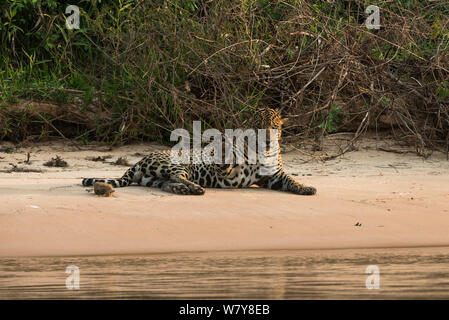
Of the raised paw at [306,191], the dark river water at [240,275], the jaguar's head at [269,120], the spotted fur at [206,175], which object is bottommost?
the dark river water at [240,275]

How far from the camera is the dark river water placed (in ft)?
16.2

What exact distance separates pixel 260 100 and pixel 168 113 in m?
1.06

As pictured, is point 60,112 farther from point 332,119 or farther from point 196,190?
point 196,190

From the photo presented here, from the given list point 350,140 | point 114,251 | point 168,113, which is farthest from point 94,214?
point 350,140

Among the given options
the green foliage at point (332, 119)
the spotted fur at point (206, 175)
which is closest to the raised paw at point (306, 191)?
the spotted fur at point (206, 175)

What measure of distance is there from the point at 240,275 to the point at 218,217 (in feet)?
5.12

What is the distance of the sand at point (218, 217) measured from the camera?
635 centimetres

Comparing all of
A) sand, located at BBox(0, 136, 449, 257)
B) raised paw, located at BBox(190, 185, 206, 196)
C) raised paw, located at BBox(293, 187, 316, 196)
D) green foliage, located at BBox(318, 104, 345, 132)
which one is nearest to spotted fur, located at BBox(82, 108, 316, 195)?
raised paw, located at BBox(293, 187, 316, 196)

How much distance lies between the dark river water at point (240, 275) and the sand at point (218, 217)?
24 cm

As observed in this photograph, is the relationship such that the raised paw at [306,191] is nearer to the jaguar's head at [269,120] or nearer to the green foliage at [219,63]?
the jaguar's head at [269,120]

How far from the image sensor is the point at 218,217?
6957mm

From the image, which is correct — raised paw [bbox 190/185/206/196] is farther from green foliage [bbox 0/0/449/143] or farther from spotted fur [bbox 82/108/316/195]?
green foliage [bbox 0/0/449/143]
